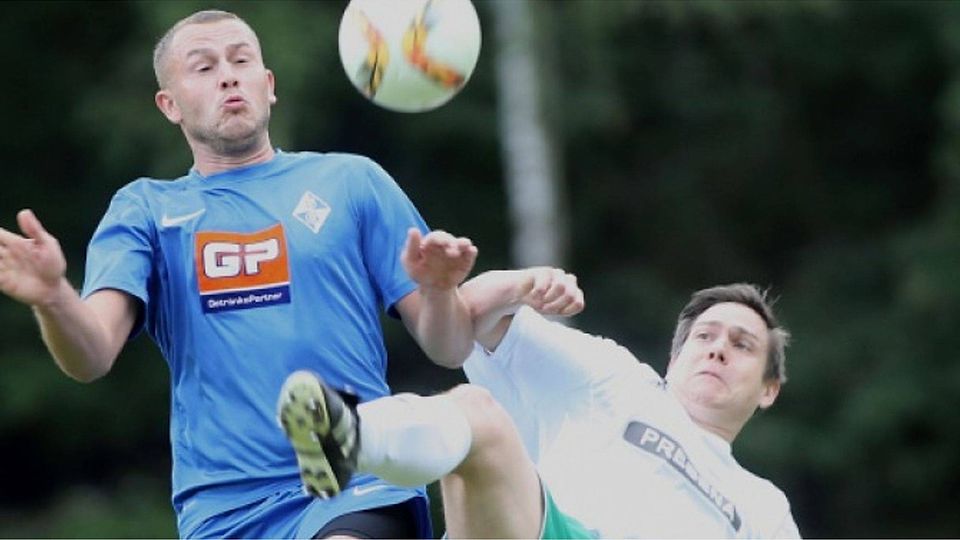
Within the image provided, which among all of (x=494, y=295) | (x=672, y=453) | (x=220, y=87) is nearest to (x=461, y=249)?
(x=494, y=295)

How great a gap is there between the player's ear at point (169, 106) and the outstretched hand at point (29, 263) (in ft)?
2.37

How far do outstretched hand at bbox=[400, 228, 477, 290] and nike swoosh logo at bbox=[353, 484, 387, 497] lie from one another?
0.48 metres

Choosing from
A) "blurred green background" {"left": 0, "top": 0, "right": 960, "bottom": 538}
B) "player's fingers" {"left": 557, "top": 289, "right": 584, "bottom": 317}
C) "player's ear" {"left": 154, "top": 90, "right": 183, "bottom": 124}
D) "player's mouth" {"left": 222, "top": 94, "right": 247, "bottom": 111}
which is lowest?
"player's fingers" {"left": 557, "top": 289, "right": 584, "bottom": 317}

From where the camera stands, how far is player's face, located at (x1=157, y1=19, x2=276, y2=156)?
17.6 ft

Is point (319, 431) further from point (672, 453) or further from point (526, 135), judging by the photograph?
point (526, 135)

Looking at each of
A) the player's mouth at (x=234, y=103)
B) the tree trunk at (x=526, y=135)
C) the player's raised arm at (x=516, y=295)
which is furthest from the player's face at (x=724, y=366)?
the tree trunk at (x=526, y=135)

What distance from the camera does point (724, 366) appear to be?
21.1ft

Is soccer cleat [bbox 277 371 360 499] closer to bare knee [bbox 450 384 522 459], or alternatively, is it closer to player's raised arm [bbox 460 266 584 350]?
bare knee [bbox 450 384 522 459]

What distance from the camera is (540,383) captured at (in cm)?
585

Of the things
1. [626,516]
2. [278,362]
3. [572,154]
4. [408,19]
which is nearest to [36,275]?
[278,362]

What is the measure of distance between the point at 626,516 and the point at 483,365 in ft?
1.76

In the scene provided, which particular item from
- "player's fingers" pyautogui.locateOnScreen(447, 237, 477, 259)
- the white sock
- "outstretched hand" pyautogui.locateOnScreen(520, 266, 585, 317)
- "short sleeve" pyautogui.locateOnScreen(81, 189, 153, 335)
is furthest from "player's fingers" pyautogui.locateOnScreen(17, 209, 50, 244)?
"outstretched hand" pyautogui.locateOnScreen(520, 266, 585, 317)

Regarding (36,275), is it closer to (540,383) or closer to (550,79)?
(540,383)

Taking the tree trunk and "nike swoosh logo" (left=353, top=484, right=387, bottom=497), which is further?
the tree trunk
